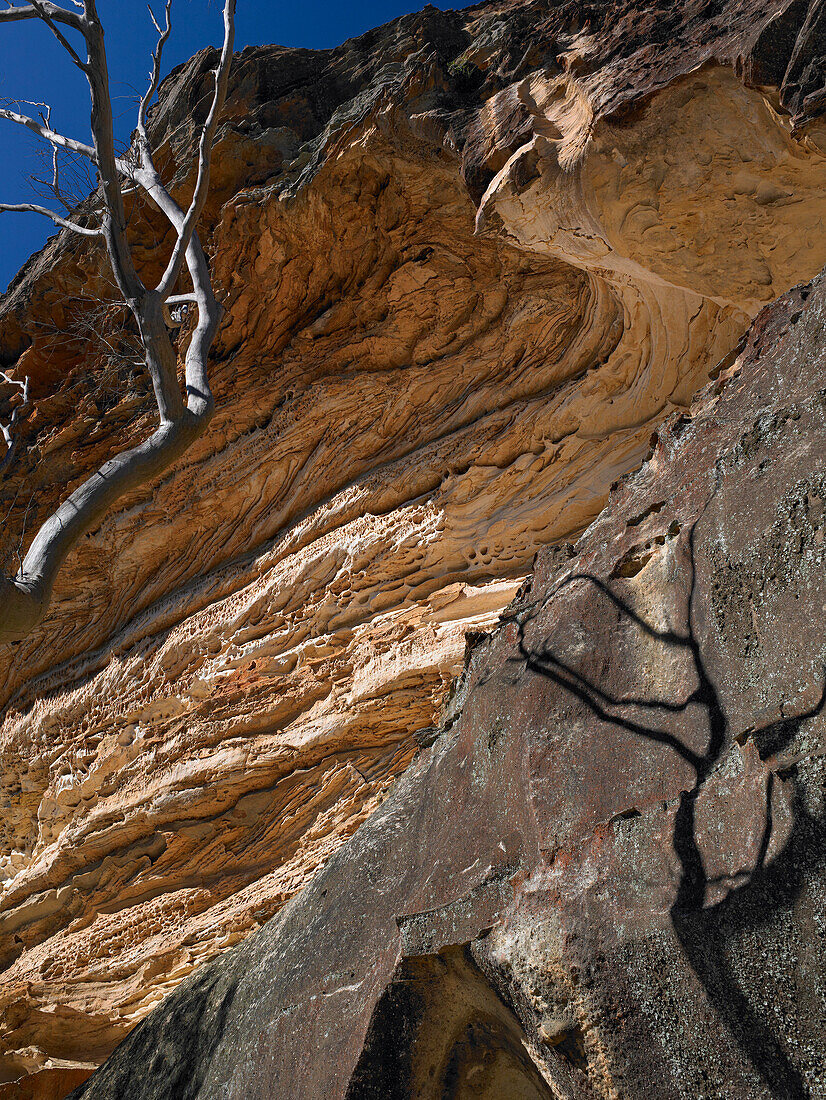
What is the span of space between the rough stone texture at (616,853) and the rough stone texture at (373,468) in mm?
32

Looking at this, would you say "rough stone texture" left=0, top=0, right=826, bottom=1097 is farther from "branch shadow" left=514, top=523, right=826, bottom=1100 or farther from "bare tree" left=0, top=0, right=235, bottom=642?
"bare tree" left=0, top=0, right=235, bottom=642

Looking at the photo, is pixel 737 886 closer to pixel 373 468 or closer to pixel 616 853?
pixel 616 853

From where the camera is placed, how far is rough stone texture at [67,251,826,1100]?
1886 mm

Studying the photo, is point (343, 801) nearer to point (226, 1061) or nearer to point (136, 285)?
point (226, 1061)

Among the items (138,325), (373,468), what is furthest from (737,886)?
(373,468)

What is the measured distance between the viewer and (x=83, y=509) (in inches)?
134

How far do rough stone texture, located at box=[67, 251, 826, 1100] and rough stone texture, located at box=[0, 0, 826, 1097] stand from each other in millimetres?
32

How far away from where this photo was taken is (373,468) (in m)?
6.55

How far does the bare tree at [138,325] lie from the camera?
3176 mm

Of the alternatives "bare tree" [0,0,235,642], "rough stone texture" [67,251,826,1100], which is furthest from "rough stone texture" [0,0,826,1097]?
"bare tree" [0,0,235,642]

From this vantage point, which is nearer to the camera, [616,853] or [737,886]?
[737,886]

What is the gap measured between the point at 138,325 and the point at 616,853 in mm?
3527

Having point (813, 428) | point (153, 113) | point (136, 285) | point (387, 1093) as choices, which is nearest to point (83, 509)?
point (136, 285)

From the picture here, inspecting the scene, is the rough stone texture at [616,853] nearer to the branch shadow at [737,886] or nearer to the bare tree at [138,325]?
the branch shadow at [737,886]
